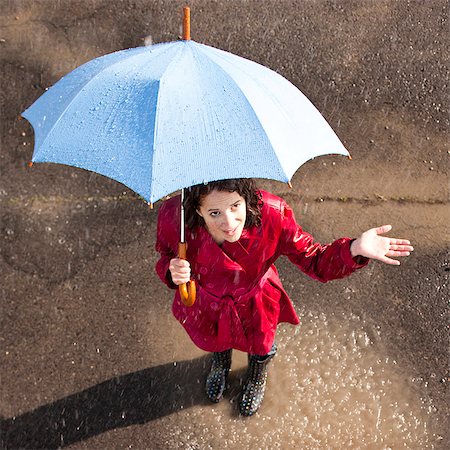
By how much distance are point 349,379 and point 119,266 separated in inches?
59.1

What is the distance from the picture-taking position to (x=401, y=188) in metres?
4.37

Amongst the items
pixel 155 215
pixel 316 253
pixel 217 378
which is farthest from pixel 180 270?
pixel 155 215

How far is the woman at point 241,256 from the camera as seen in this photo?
261cm

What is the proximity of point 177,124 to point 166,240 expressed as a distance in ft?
2.27

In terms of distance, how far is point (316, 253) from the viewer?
112 inches

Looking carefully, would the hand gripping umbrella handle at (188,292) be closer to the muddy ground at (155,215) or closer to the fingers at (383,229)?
the fingers at (383,229)

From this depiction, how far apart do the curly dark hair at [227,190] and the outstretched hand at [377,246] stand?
417mm

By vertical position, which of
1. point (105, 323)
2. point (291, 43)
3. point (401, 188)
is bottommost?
point (105, 323)

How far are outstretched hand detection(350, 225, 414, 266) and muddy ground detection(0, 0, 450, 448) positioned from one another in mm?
1302

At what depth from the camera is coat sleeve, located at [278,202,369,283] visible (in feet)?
8.95

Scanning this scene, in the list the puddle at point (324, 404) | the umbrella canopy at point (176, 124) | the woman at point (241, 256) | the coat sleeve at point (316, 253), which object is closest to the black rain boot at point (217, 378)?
the puddle at point (324, 404)

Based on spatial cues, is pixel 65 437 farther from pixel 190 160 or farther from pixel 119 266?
pixel 190 160

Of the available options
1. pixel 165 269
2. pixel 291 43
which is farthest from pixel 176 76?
pixel 291 43

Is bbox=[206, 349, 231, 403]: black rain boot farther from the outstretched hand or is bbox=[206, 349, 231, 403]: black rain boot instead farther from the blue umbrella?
the blue umbrella
